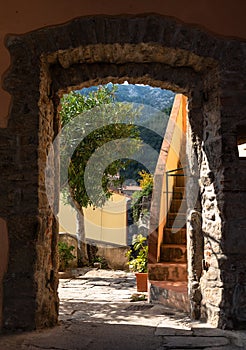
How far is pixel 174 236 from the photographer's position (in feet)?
21.4

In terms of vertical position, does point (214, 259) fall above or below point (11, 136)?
below

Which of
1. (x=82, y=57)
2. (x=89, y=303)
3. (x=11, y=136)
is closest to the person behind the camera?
(x=11, y=136)

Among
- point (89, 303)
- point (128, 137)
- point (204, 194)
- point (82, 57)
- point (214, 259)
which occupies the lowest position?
point (89, 303)

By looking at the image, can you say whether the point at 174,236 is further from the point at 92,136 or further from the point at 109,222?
the point at 109,222

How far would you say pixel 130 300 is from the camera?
660 cm

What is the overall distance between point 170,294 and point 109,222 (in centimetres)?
1010

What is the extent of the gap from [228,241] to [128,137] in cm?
688

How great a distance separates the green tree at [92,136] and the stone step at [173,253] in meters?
4.25

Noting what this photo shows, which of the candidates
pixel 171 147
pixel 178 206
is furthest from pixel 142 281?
pixel 171 147

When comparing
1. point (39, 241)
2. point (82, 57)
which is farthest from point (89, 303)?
point (82, 57)

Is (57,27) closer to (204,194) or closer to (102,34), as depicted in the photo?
(102,34)

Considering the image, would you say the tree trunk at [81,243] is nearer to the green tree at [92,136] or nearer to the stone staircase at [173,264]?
the green tree at [92,136]

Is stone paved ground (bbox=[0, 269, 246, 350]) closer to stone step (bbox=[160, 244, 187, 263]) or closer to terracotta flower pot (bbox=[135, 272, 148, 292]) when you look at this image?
stone step (bbox=[160, 244, 187, 263])

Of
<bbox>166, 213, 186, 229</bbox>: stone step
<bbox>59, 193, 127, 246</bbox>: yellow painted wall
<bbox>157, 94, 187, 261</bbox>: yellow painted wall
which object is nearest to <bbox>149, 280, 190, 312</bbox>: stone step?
<bbox>157, 94, 187, 261</bbox>: yellow painted wall
